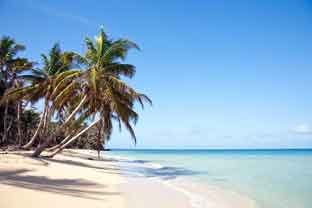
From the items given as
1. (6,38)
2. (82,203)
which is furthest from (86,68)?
(82,203)

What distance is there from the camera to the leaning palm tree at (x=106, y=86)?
14.2 m

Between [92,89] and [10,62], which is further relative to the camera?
[10,62]

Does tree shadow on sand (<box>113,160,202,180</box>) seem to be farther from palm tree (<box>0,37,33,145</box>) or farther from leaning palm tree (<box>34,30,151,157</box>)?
palm tree (<box>0,37,33,145</box>)

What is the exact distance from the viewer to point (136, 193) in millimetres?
8109

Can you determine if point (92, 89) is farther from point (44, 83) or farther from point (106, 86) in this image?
point (44, 83)

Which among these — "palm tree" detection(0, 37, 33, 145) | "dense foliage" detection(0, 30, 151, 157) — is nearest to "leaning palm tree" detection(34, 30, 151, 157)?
"dense foliage" detection(0, 30, 151, 157)

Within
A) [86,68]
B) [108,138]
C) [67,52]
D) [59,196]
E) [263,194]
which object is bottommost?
[263,194]

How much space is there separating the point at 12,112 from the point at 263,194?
24.4m

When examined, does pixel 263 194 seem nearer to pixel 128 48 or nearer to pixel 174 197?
pixel 174 197

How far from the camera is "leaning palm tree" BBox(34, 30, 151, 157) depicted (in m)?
14.2

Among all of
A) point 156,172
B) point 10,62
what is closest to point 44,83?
point 10,62

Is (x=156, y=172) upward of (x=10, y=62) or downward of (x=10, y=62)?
downward

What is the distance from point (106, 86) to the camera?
14234 mm

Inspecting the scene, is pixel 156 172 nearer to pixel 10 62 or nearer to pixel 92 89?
pixel 92 89
